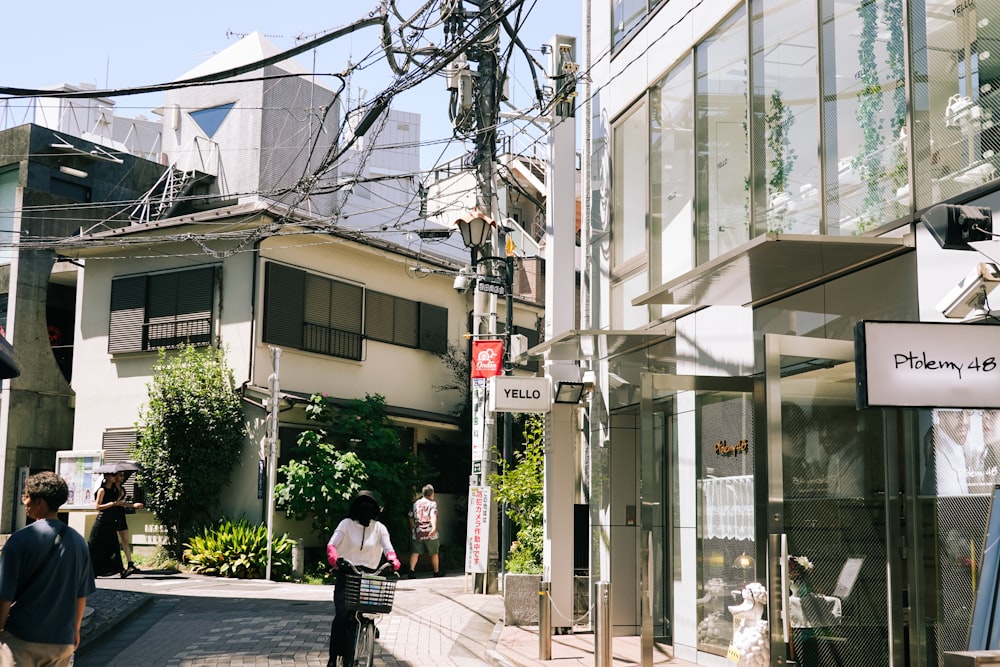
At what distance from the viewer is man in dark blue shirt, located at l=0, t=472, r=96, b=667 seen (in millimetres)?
6266

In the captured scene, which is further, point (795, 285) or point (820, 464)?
point (795, 285)

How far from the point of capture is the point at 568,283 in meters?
15.9

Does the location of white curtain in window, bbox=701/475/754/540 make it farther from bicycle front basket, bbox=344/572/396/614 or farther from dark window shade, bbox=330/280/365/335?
dark window shade, bbox=330/280/365/335

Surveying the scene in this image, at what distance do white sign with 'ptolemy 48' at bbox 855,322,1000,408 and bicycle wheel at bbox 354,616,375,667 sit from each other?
4855 millimetres

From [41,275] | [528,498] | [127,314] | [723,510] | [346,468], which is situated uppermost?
[41,275]

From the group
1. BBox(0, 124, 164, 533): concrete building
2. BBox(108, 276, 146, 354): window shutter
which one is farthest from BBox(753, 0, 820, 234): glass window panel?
BBox(0, 124, 164, 533): concrete building

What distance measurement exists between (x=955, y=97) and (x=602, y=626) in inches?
226

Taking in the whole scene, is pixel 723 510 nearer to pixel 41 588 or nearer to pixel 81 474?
pixel 41 588

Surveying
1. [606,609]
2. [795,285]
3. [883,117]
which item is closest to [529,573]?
[606,609]

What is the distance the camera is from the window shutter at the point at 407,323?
2677 centimetres

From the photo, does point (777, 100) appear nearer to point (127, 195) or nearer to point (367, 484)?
point (367, 484)

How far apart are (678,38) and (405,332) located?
14.8m

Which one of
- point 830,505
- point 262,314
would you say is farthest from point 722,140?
point 262,314

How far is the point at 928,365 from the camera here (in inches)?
281
